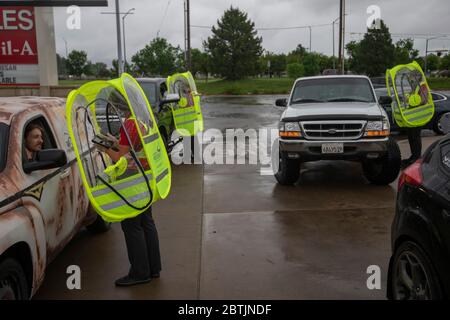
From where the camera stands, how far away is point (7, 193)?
349 centimetres

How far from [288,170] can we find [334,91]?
6.40 feet

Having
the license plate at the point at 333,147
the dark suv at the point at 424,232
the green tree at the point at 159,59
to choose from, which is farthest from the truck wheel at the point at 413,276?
the green tree at the point at 159,59

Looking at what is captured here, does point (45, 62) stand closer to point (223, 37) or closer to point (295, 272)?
point (295, 272)

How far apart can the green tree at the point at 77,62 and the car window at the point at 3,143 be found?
275 ft

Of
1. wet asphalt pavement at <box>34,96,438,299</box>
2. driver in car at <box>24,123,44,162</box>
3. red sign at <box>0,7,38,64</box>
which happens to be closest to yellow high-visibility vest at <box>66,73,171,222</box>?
driver in car at <box>24,123,44,162</box>

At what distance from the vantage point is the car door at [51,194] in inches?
155

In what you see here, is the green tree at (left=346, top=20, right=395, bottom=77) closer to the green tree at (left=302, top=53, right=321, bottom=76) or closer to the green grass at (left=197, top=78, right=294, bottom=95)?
the green grass at (left=197, top=78, right=294, bottom=95)

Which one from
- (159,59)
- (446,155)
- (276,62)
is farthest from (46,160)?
(276,62)

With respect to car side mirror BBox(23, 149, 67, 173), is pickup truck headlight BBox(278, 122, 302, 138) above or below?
below

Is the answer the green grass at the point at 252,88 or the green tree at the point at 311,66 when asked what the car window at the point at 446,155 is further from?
the green tree at the point at 311,66

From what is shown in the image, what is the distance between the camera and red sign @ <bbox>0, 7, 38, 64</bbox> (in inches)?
483

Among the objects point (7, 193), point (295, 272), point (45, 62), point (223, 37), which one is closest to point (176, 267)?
point (295, 272)

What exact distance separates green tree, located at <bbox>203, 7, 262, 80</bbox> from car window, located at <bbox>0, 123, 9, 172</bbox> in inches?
2545
